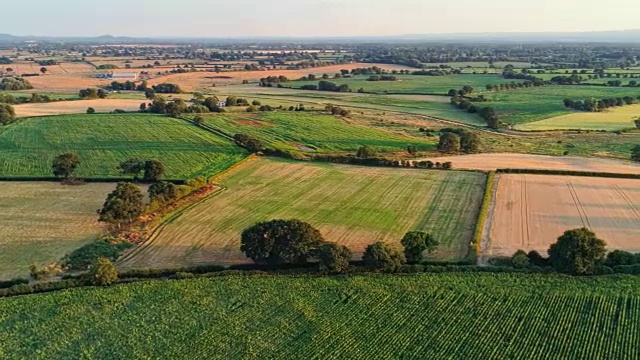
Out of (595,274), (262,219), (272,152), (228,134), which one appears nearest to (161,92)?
(228,134)

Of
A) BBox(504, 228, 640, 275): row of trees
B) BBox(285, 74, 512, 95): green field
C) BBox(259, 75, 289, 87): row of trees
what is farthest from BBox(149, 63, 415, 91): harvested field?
BBox(504, 228, 640, 275): row of trees

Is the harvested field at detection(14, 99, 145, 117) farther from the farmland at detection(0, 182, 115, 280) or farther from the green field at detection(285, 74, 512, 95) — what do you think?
the green field at detection(285, 74, 512, 95)

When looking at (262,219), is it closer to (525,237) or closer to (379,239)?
(379,239)

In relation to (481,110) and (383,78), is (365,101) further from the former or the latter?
(383,78)

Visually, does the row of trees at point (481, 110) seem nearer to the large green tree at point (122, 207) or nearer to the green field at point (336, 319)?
the green field at point (336, 319)

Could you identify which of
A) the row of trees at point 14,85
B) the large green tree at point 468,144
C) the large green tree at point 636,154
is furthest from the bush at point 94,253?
the row of trees at point 14,85
